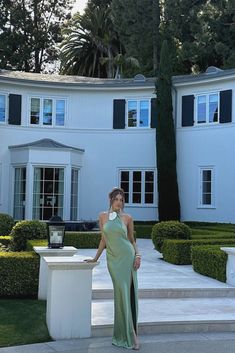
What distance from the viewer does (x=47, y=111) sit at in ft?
76.3

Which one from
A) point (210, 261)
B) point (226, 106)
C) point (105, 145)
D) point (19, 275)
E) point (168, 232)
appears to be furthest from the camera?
point (105, 145)

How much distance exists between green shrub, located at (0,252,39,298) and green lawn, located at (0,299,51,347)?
21 cm

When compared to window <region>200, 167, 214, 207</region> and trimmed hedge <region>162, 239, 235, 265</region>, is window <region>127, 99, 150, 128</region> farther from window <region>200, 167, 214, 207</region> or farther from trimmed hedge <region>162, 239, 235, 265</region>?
trimmed hedge <region>162, 239, 235, 265</region>

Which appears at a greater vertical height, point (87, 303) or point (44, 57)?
point (44, 57)

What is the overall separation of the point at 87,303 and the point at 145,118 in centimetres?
1710

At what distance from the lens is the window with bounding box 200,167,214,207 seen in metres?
21.5

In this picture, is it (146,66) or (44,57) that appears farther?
(44,57)

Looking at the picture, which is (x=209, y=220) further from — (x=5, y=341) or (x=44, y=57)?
(x=44, y=57)

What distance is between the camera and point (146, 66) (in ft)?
111

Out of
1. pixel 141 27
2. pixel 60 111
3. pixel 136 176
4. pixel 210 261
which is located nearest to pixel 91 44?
pixel 141 27

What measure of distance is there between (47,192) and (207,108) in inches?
296

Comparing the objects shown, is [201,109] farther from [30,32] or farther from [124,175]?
[30,32]

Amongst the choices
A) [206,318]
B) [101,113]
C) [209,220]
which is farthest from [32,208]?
[206,318]

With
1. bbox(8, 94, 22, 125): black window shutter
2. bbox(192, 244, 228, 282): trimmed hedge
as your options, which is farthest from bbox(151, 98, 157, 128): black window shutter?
bbox(192, 244, 228, 282): trimmed hedge
